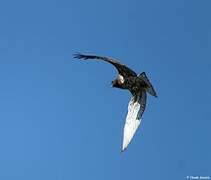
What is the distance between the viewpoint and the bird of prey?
2949cm

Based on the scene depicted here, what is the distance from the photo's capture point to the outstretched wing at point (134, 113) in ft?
Answer: 97.7

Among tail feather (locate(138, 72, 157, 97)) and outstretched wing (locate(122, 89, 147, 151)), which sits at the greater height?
tail feather (locate(138, 72, 157, 97))

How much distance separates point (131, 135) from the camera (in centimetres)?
2939

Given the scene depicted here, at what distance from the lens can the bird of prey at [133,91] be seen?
1161 inches

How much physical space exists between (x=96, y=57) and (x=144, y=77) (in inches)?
135

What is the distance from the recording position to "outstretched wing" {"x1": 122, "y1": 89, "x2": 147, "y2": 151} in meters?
29.8

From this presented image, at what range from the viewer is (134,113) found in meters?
30.4

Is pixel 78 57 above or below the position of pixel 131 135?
above

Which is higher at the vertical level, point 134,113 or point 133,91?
point 133,91

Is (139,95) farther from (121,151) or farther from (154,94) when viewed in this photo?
(121,151)

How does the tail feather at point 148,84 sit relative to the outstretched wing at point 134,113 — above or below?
above

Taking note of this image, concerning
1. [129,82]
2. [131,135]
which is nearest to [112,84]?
[129,82]

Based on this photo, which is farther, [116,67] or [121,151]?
[116,67]

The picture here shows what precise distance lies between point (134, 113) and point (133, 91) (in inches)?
46.7
